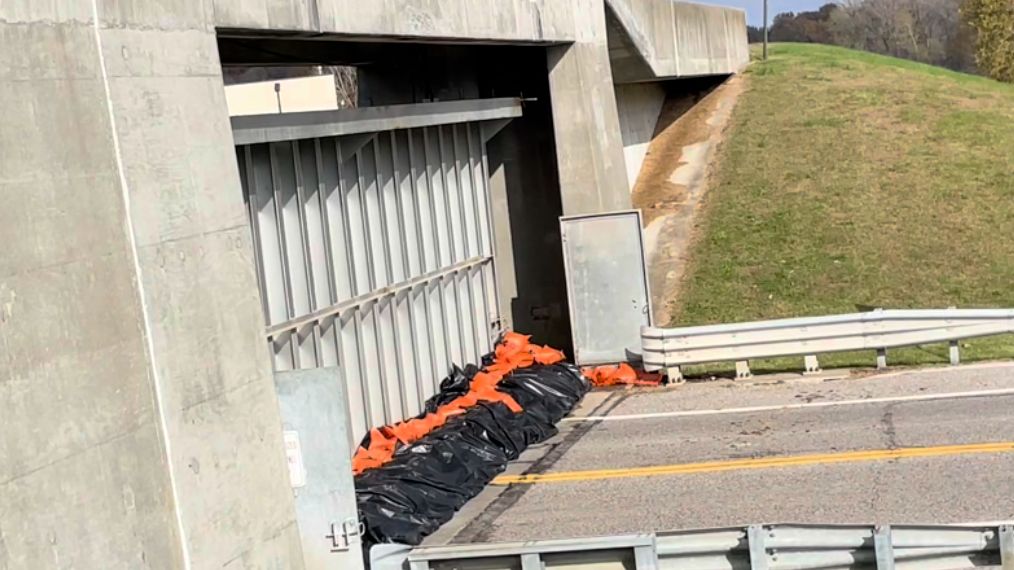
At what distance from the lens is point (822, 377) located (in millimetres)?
16781

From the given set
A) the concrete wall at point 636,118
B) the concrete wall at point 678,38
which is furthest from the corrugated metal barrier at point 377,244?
the concrete wall at point 636,118

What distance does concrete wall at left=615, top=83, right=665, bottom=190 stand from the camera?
25.8 meters

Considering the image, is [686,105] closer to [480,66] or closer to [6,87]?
[480,66]

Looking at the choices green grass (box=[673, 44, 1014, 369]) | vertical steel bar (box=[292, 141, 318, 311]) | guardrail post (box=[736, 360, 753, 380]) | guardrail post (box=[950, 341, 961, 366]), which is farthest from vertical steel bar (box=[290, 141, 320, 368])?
guardrail post (box=[950, 341, 961, 366])

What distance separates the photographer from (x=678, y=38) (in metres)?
26.7

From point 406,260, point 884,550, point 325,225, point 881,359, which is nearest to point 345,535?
point 884,550

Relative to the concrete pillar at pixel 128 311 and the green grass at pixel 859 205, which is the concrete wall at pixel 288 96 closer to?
the green grass at pixel 859 205

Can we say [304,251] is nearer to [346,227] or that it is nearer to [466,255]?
[346,227]

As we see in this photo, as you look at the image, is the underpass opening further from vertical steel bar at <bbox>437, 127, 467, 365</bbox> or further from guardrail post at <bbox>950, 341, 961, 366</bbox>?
guardrail post at <bbox>950, 341, 961, 366</bbox>

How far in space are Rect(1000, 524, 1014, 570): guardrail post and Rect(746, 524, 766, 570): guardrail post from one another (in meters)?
1.36

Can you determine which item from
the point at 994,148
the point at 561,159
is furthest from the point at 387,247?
the point at 994,148

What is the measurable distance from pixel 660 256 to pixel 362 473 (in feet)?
36.5

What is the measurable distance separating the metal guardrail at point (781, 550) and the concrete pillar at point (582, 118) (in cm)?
1145

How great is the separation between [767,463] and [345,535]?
5.01 metres
